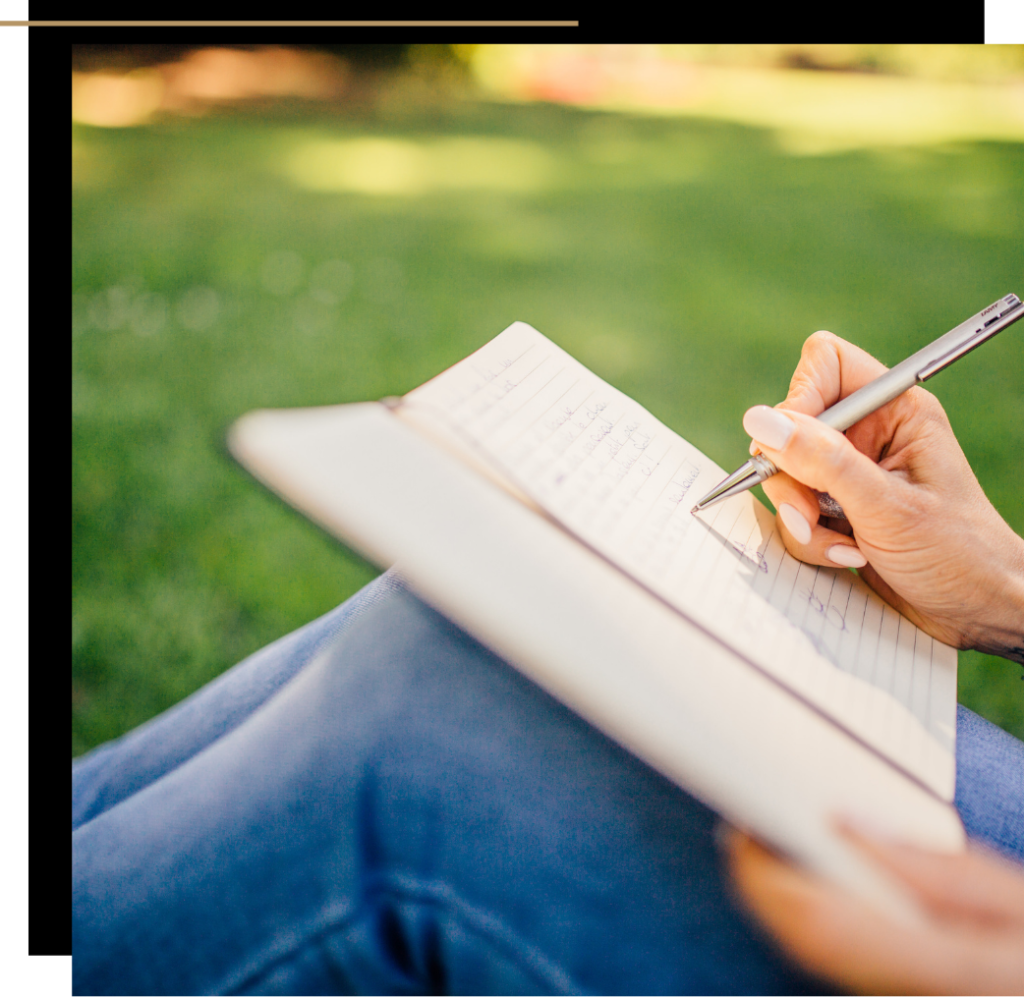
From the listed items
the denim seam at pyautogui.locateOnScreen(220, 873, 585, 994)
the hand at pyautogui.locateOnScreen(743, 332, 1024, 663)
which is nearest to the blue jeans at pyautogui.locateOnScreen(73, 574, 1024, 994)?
the denim seam at pyautogui.locateOnScreen(220, 873, 585, 994)

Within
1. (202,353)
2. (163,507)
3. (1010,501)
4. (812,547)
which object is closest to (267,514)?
(163,507)

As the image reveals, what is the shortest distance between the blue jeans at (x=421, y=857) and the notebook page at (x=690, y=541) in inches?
3.4

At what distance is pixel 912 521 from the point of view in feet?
1.93

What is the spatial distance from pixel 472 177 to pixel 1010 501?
2.10 m

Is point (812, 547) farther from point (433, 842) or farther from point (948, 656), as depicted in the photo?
point (433, 842)

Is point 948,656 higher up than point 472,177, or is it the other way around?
point 472,177

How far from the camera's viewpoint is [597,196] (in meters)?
2.78

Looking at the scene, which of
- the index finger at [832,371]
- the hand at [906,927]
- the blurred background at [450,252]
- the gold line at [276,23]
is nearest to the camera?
the hand at [906,927]

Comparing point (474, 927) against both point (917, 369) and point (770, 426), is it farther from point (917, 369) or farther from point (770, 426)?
point (917, 369)

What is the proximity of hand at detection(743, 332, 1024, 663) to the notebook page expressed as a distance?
2 centimetres

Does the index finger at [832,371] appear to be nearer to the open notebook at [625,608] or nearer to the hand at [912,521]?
the hand at [912,521]

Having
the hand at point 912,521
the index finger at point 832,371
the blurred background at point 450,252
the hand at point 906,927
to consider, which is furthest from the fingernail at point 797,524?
the blurred background at point 450,252

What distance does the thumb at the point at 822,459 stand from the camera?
58cm
